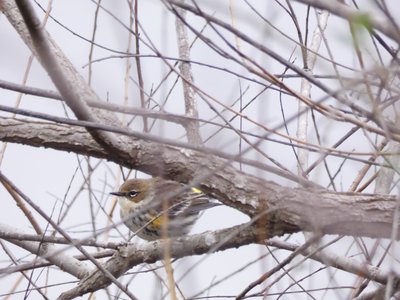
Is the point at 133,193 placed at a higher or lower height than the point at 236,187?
higher

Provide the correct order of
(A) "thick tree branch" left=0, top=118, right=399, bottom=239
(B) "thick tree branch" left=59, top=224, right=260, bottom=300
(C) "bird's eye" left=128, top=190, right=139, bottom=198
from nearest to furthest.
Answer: (A) "thick tree branch" left=0, top=118, right=399, bottom=239, (B) "thick tree branch" left=59, top=224, right=260, bottom=300, (C) "bird's eye" left=128, top=190, right=139, bottom=198

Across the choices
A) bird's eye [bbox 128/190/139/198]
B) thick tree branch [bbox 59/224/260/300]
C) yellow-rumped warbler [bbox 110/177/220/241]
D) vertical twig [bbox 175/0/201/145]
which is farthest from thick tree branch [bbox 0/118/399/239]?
bird's eye [bbox 128/190/139/198]

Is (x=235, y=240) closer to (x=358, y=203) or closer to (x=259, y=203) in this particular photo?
(x=259, y=203)

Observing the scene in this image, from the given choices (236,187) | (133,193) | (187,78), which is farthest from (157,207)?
(236,187)

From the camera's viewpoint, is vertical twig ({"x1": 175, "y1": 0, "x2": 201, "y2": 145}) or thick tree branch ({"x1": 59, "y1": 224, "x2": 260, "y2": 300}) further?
vertical twig ({"x1": 175, "y1": 0, "x2": 201, "y2": 145})

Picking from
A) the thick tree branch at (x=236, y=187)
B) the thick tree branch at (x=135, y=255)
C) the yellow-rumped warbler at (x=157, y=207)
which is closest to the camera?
the thick tree branch at (x=236, y=187)

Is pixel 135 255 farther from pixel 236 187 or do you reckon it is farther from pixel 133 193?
pixel 133 193

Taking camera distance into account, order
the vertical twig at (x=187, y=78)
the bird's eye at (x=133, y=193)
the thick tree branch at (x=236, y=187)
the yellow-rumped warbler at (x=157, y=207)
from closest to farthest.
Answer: the thick tree branch at (x=236, y=187)
the vertical twig at (x=187, y=78)
the yellow-rumped warbler at (x=157, y=207)
the bird's eye at (x=133, y=193)

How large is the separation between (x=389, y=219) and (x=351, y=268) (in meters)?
0.42

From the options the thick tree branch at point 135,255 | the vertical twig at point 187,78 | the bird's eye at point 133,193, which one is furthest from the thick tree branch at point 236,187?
the bird's eye at point 133,193

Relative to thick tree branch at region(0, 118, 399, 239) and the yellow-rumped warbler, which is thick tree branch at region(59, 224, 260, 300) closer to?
thick tree branch at region(0, 118, 399, 239)

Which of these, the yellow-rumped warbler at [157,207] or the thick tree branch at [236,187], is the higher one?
the yellow-rumped warbler at [157,207]

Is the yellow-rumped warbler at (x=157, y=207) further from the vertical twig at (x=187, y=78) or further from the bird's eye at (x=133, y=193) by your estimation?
the vertical twig at (x=187, y=78)

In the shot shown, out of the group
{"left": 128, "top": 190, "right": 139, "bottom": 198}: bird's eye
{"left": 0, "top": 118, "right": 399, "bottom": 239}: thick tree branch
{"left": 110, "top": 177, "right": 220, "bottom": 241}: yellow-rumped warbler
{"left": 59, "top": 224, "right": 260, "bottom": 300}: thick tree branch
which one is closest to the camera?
{"left": 0, "top": 118, "right": 399, "bottom": 239}: thick tree branch
